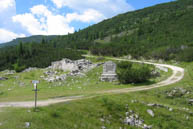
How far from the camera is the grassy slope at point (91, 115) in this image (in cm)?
1016

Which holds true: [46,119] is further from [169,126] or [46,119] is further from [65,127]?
[169,126]

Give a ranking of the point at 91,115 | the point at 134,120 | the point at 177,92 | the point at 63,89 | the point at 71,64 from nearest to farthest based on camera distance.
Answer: the point at 91,115 < the point at 134,120 < the point at 177,92 < the point at 63,89 < the point at 71,64

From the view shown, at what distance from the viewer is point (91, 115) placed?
41.9 ft

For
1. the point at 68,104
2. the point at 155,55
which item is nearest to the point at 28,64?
the point at 155,55

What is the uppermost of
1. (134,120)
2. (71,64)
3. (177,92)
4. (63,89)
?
(71,64)

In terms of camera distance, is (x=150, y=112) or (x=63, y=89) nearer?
(x=150, y=112)

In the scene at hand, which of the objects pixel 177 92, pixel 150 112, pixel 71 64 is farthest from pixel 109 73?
pixel 71 64

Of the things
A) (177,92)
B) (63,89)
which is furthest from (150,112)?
(63,89)

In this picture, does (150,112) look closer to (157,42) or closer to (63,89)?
(63,89)

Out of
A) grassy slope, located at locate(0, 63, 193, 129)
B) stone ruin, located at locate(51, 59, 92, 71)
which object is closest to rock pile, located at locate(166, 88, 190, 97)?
grassy slope, located at locate(0, 63, 193, 129)

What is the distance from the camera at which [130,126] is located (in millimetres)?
12703

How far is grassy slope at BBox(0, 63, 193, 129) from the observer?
33.3ft

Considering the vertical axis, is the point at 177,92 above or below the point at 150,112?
above

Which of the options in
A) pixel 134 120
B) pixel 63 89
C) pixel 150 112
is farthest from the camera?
pixel 63 89
